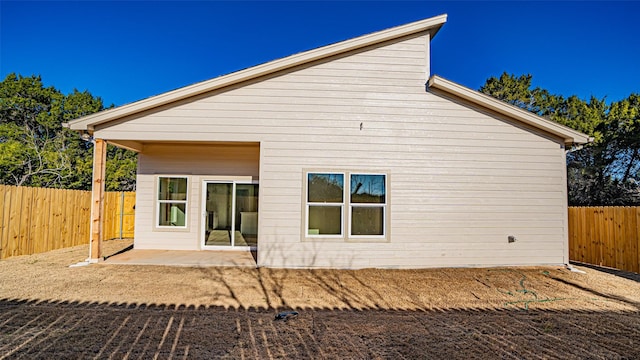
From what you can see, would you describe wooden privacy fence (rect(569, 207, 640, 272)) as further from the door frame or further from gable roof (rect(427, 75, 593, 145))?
the door frame

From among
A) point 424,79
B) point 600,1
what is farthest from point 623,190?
point 424,79

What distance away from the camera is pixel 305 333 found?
4.17m

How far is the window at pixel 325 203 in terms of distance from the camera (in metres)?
7.98

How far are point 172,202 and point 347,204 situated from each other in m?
5.28

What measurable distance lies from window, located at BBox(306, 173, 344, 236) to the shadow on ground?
300cm

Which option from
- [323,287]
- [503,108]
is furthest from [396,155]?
[323,287]

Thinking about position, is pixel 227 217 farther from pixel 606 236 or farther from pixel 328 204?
pixel 606 236

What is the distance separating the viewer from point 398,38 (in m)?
8.23

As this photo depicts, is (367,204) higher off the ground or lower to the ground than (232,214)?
higher

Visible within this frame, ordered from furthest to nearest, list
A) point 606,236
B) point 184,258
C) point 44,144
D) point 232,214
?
point 44,144 < point 232,214 < point 606,236 < point 184,258

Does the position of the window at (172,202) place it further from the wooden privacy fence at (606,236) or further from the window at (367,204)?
the wooden privacy fence at (606,236)

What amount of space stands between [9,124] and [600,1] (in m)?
29.1

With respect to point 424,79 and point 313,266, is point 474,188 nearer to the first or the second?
point 424,79

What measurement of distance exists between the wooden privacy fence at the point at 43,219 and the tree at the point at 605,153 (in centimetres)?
2076
